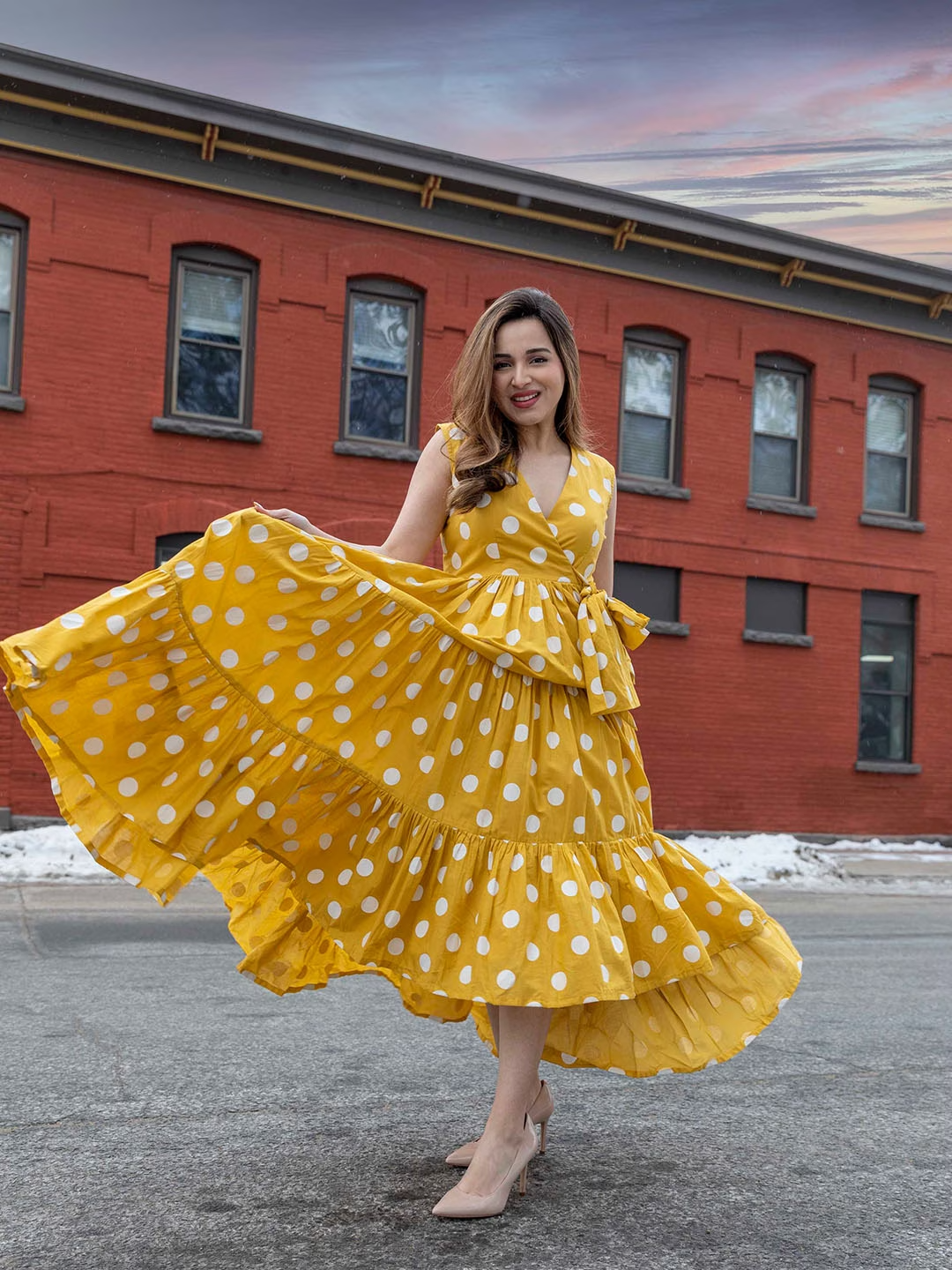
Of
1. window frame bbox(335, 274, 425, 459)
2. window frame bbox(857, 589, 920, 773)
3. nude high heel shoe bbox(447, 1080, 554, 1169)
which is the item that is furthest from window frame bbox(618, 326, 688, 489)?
nude high heel shoe bbox(447, 1080, 554, 1169)

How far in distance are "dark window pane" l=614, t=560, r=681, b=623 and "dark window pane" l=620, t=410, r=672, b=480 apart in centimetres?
123

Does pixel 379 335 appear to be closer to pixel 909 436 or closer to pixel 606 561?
pixel 909 436

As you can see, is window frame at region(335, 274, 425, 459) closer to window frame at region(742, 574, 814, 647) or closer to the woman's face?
window frame at region(742, 574, 814, 647)

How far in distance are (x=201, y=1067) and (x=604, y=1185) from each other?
165cm

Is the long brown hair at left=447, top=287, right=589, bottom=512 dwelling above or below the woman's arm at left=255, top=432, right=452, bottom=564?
above

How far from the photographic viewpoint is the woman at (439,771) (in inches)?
110

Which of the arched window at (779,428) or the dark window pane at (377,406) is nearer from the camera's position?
the dark window pane at (377,406)

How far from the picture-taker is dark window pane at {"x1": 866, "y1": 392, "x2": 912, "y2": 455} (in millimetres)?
17484

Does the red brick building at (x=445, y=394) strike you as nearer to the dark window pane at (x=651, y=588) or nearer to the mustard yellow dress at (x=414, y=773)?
the dark window pane at (x=651, y=588)

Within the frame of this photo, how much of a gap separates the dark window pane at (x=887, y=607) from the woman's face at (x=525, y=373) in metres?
14.7

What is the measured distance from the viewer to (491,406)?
10.7 feet

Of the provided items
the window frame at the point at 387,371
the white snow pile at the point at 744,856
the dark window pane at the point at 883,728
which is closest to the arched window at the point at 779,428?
the dark window pane at the point at 883,728

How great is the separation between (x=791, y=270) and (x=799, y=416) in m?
1.92

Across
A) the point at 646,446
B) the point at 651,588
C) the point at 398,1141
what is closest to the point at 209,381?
the point at 646,446
